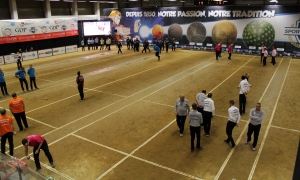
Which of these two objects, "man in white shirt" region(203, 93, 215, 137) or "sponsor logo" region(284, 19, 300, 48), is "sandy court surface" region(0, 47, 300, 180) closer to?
"man in white shirt" region(203, 93, 215, 137)

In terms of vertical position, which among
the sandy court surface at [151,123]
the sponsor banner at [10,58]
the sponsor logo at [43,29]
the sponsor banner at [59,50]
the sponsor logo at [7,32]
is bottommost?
the sandy court surface at [151,123]

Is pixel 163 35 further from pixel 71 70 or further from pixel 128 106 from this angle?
pixel 128 106

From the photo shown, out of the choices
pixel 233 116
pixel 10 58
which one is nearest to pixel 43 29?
pixel 10 58

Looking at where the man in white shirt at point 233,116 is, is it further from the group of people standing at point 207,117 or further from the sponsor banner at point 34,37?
the sponsor banner at point 34,37

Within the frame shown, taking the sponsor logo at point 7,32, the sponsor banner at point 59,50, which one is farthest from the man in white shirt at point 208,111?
the sponsor banner at point 59,50

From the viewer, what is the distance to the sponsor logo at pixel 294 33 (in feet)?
83.1

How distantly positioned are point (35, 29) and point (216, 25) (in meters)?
20.7

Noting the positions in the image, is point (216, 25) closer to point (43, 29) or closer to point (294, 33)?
point (294, 33)

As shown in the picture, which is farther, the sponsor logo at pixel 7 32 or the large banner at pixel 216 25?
the large banner at pixel 216 25

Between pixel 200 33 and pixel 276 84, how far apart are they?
16564 millimetres

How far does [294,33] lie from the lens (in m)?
25.6

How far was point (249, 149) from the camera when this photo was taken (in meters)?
8.70

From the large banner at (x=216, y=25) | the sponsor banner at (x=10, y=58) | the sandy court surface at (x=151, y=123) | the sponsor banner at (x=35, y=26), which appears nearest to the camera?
the sandy court surface at (x=151, y=123)

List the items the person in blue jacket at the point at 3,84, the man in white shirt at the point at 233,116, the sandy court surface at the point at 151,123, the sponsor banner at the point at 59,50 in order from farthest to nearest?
the sponsor banner at the point at 59,50 → the person in blue jacket at the point at 3,84 → the man in white shirt at the point at 233,116 → the sandy court surface at the point at 151,123
